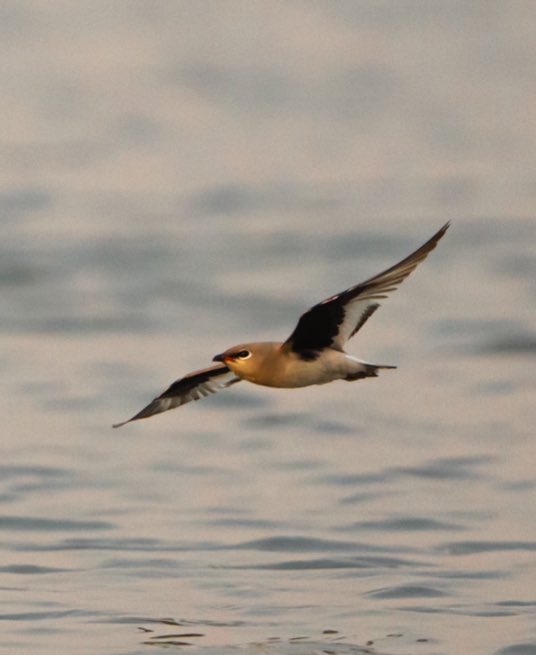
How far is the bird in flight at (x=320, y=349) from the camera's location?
36.4 ft

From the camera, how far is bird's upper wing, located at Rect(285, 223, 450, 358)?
1114 centimetres

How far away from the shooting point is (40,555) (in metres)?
15.3

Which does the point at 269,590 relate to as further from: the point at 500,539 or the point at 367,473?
the point at 367,473

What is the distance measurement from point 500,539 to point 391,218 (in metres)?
13.3

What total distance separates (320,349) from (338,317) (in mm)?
196

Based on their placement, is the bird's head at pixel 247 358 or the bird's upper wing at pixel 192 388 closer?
the bird's head at pixel 247 358

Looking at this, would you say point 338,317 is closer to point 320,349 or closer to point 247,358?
point 320,349

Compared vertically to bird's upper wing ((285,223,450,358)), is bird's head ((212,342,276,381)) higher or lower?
lower

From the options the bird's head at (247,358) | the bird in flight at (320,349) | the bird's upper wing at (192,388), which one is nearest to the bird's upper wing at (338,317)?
the bird in flight at (320,349)

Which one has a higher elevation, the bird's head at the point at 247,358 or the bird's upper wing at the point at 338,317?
the bird's upper wing at the point at 338,317

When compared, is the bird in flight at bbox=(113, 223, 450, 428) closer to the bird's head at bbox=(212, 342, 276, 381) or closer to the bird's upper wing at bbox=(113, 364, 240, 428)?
the bird's head at bbox=(212, 342, 276, 381)

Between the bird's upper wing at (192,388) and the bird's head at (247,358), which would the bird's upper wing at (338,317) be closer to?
the bird's head at (247,358)

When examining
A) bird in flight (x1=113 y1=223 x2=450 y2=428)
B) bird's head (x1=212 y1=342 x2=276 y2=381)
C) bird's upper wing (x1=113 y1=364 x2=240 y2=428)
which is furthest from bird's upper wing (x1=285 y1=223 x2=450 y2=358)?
bird's upper wing (x1=113 y1=364 x2=240 y2=428)

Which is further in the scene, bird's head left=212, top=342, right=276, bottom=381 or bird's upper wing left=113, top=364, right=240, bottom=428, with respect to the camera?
bird's upper wing left=113, top=364, right=240, bottom=428
